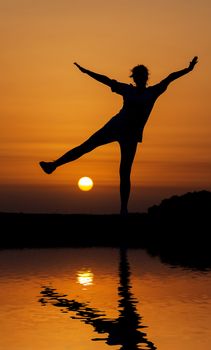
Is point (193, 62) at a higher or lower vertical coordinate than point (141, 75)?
higher

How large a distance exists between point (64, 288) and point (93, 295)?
159 cm

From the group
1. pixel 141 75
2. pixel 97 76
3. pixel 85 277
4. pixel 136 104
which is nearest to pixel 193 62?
pixel 141 75

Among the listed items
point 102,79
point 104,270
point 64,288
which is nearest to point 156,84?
point 102,79

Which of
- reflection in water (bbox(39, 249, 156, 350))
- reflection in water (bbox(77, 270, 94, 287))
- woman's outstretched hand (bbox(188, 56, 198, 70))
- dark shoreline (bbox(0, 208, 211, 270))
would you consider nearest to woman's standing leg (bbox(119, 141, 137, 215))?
woman's outstretched hand (bbox(188, 56, 198, 70))

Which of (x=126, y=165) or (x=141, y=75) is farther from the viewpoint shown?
(x=141, y=75)

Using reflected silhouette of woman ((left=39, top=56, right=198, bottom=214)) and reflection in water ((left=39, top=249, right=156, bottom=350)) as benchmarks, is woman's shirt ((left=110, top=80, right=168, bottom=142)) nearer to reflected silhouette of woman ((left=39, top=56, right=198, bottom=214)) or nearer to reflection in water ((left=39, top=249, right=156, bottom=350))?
reflected silhouette of woman ((left=39, top=56, right=198, bottom=214))

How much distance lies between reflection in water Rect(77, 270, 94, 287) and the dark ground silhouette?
4.88 feet

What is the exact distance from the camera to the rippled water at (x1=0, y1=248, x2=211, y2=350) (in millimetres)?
16656

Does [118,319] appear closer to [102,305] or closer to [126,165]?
[102,305]

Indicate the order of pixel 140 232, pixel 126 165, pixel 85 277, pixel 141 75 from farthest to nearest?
pixel 140 232 → pixel 85 277 → pixel 141 75 → pixel 126 165

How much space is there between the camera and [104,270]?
27.9m

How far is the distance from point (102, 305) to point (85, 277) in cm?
→ 524

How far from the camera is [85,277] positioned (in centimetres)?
2580

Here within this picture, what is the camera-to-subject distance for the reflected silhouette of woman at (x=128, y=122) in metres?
17.5
